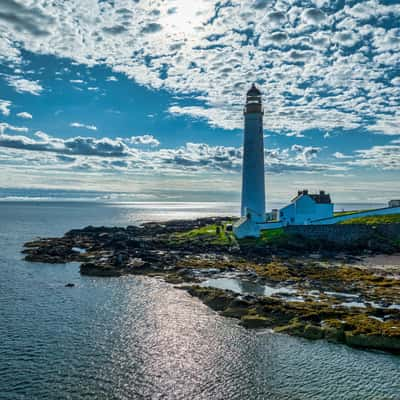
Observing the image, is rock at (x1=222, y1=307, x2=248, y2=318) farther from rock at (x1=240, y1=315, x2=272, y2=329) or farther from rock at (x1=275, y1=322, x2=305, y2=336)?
rock at (x1=275, y1=322, x2=305, y2=336)

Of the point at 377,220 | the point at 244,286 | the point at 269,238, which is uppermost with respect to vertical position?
the point at 377,220

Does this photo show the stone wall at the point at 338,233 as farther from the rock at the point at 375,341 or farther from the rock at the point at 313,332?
the rock at the point at 375,341

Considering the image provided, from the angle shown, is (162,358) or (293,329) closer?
(162,358)

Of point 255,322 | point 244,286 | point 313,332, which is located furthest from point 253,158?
point 313,332

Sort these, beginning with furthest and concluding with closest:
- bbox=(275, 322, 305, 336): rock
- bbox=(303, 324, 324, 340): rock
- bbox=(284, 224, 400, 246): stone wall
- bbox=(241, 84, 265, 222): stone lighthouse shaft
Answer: bbox=(241, 84, 265, 222): stone lighthouse shaft
bbox=(284, 224, 400, 246): stone wall
bbox=(275, 322, 305, 336): rock
bbox=(303, 324, 324, 340): rock

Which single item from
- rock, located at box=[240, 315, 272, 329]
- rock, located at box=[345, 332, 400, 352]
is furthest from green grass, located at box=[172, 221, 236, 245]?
rock, located at box=[345, 332, 400, 352]

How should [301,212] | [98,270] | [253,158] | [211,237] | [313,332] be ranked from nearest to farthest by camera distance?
[313,332], [98,270], [253,158], [301,212], [211,237]

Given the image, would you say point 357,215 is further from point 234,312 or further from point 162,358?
point 162,358
